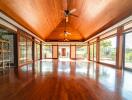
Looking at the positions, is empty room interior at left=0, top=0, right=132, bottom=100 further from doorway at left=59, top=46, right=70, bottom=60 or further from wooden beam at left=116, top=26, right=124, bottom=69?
doorway at left=59, top=46, right=70, bottom=60

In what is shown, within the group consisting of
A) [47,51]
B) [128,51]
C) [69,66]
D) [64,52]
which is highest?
[128,51]

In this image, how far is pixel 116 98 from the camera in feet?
9.46

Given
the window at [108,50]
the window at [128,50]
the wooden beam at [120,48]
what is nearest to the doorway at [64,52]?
the window at [108,50]

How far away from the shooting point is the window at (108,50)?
30.9 feet

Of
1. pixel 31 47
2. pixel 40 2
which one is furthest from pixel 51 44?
pixel 40 2

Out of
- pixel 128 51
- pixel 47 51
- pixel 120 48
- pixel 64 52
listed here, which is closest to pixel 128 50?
pixel 128 51

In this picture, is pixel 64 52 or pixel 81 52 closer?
pixel 81 52

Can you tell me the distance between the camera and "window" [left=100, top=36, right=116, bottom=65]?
9405 millimetres

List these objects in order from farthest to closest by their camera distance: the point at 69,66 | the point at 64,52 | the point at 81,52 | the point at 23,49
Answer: the point at 64,52 → the point at 81,52 → the point at 23,49 → the point at 69,66

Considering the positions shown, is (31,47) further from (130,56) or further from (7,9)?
(130,56)

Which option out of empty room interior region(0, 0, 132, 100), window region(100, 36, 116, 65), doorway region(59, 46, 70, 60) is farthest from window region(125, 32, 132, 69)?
doorway region(59, 46, 70, 60)

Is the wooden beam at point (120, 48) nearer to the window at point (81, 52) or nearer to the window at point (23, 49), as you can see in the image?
the window at point (23, 49)

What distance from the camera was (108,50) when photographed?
34.5ft

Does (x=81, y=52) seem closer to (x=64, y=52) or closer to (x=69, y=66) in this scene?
(x=64, y=52)
